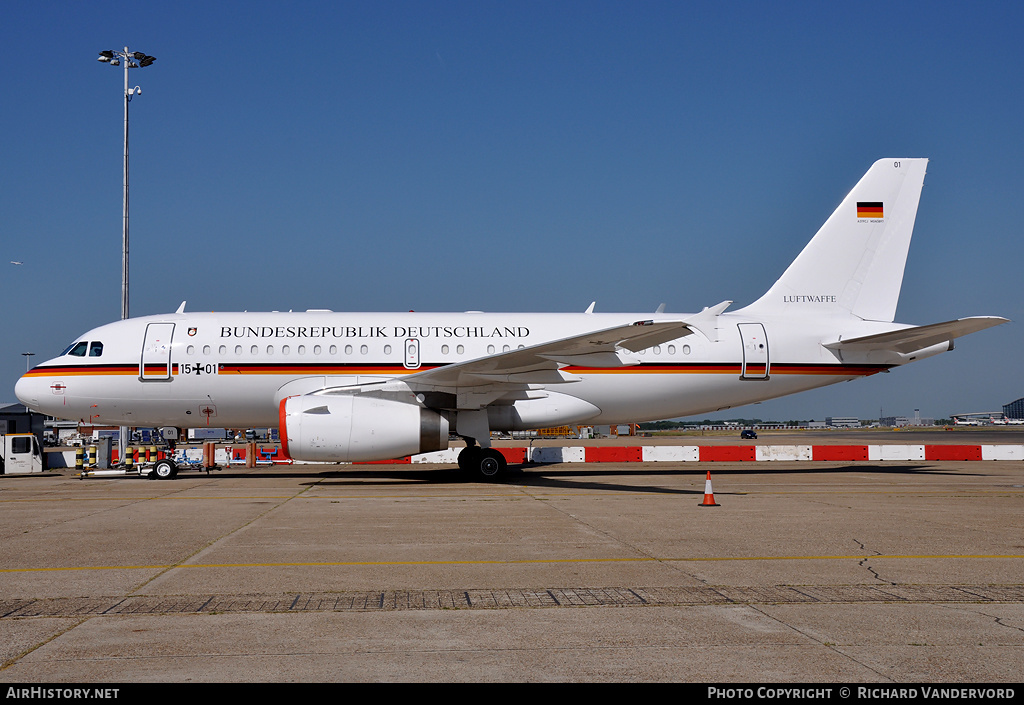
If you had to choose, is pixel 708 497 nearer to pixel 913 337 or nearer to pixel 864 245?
pixel 913 337

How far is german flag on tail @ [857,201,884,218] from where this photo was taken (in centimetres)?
2025

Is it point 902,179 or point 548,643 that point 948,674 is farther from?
point 902,179

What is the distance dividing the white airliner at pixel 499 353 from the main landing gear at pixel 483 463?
1.3 inches

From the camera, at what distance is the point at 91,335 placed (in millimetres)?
18953

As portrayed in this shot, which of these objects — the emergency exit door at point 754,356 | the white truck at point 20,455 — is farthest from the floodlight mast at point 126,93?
the emergency exit door at point 754,356

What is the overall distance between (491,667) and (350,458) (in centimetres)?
1218

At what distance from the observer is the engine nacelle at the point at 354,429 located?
15828 millimetres

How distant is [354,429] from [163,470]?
5.93 m

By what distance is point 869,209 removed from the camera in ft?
66.4

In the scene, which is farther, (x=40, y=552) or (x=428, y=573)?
(x=40, y=552)

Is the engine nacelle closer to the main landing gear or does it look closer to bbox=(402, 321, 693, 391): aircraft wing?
bbox=(402, 321, 693, 391): aircraft wing

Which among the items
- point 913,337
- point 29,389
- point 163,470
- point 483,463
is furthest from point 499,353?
point 29,389

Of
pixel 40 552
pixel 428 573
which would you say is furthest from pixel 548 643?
pixel 40 552

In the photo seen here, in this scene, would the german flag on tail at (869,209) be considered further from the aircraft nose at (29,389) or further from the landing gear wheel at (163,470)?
the aircraft nose at (29,389)
